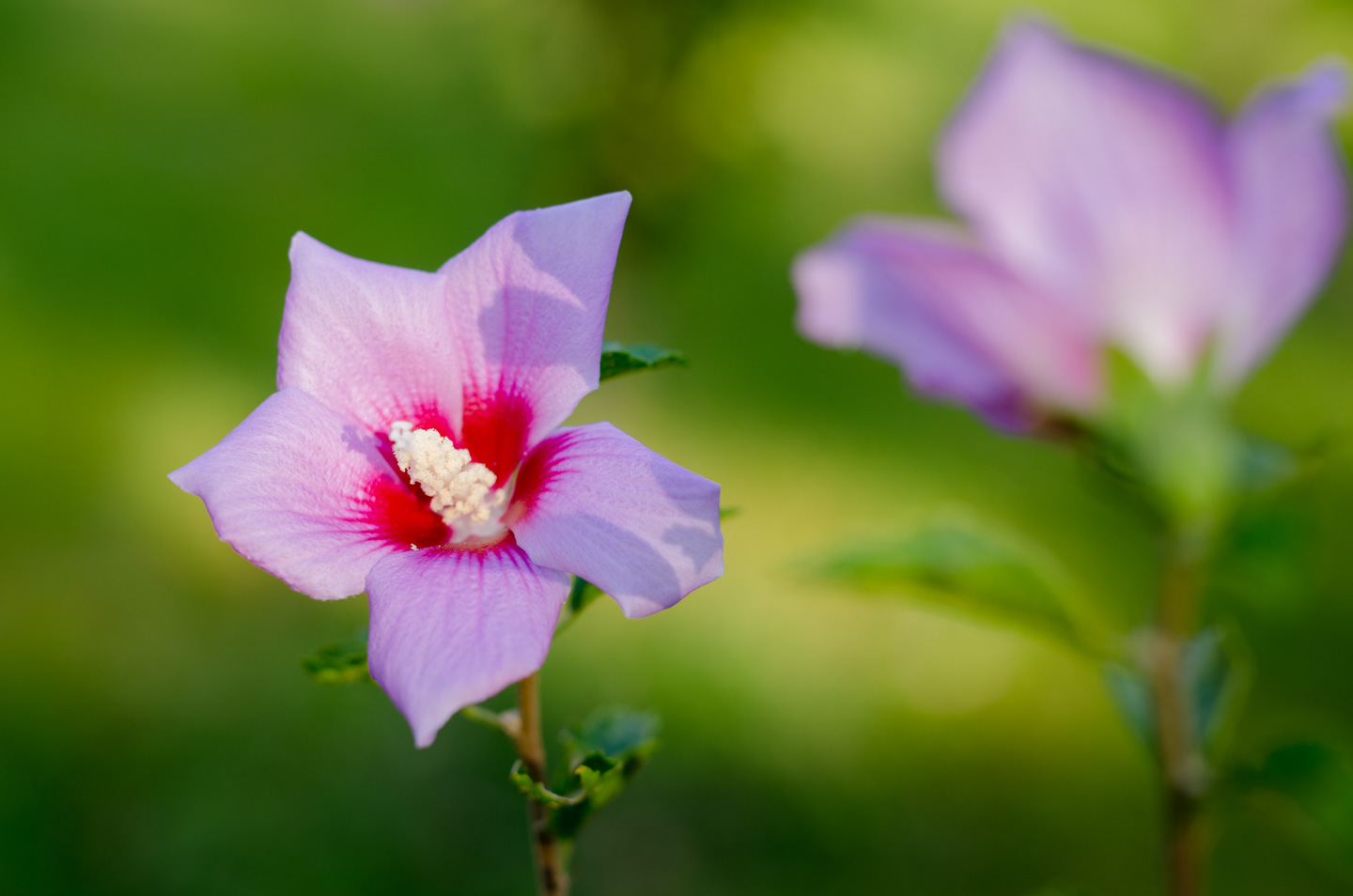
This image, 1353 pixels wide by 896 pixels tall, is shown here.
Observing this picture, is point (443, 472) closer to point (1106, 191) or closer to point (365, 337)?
point (365, 337)

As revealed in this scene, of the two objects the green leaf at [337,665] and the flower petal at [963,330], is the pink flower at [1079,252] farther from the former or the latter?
the green leaf at [337,665]

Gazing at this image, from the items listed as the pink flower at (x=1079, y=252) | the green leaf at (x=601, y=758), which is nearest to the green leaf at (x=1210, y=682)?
the pink flower at (x=1079, y=252)

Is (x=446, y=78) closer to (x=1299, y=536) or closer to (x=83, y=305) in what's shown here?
(x=83, y=305)

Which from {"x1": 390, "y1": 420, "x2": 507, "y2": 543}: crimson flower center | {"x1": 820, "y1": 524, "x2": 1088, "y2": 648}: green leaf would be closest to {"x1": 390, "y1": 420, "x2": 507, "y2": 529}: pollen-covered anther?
{"x1": 390, "y1": 420, "x2": 507, "y2": 543}: crimson flower center

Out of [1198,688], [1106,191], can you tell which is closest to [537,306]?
[1106,191]

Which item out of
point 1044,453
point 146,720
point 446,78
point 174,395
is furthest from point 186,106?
point 1044,453

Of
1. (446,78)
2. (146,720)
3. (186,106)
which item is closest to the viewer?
(146,720)
